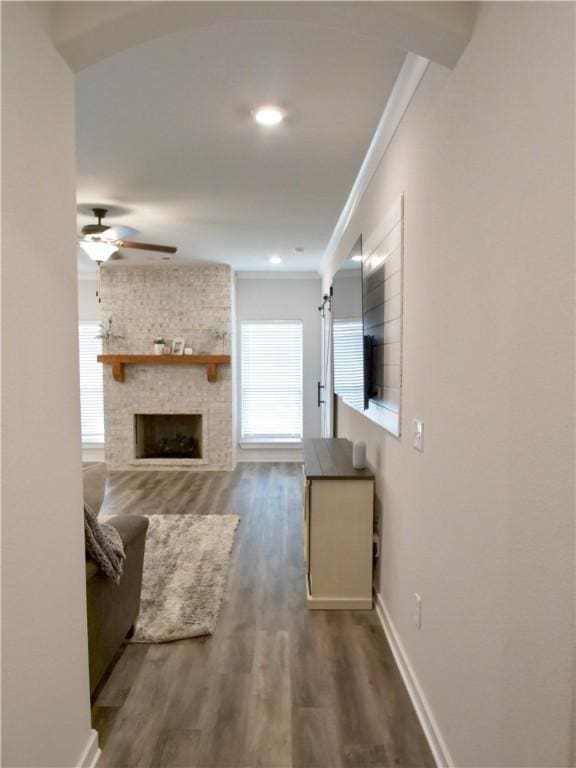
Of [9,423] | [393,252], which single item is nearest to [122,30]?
[9,423]

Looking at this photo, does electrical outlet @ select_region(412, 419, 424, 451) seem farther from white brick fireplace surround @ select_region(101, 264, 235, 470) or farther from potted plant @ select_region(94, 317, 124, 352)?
potted plant @ select_region(94, 317, 124, 352)

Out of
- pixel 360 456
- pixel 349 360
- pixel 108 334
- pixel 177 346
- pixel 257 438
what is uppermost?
pixel 108 334

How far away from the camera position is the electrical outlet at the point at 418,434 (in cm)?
195

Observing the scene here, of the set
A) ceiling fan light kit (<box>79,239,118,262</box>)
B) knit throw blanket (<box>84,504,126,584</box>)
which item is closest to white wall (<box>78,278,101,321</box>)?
ceiling fan light kit (<box>79,239,118,262</box>)

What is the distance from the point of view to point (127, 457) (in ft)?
21.7

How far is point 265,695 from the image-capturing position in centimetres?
210

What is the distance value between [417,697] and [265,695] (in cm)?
65

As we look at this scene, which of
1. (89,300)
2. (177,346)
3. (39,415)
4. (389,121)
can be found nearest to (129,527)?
(39,415)

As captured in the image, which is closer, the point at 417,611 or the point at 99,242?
the point at 417,611

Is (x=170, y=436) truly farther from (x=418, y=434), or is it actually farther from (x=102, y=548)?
(x=418, y=434)

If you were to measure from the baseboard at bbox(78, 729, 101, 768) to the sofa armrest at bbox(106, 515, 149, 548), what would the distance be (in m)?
0.79

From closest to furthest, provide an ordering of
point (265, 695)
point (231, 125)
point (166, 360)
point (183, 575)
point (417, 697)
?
point (417, 697), point (265, 695), point (231, 125), point (183, 575), point (166, 360)

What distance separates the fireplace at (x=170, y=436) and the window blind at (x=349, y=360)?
111 inches

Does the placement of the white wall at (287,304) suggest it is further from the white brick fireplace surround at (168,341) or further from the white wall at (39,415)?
the white wall at (39,415)
